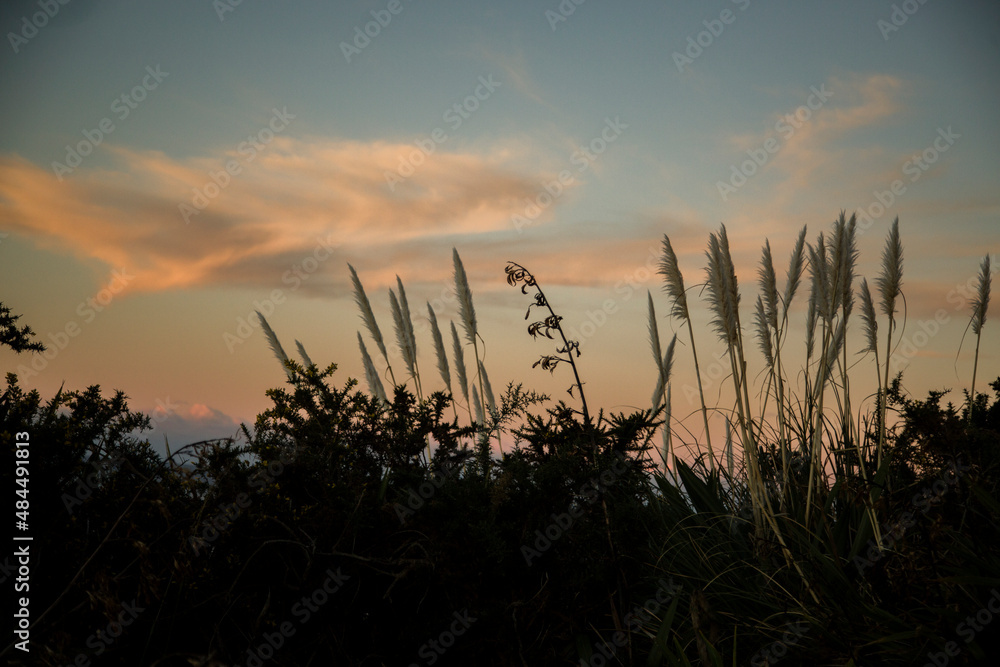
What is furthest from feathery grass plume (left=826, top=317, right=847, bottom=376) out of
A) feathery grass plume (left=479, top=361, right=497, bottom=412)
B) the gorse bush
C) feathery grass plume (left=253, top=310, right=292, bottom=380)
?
feathery grass plume (left=253, top=310, right=292, bottom=380)

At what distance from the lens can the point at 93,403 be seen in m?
3.02

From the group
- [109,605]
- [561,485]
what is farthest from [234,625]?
[561,485]

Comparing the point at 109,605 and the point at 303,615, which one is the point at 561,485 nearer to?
the point at 303,615

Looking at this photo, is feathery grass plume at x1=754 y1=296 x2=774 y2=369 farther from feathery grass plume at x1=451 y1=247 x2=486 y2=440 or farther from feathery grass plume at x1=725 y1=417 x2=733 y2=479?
feathery grass plume at x1=451 y1=247 x2=486 y2=440

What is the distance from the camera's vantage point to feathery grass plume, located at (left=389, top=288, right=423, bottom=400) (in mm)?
4930

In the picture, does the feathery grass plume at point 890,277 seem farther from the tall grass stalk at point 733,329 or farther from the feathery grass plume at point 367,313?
the feathery grass plume at point 367,313

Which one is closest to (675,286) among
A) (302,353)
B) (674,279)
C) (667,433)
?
(674,279)

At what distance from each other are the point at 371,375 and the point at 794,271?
9.74 ft

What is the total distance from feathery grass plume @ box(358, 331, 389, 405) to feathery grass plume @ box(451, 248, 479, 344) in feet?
2.50

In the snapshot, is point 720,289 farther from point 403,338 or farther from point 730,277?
point 403,338

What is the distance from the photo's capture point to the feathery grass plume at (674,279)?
342 cm

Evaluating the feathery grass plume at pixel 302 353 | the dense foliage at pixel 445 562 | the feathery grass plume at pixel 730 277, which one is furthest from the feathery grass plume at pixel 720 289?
the feathery grass plume at pixel 302 353

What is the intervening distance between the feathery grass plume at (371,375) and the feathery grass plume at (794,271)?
2.70m

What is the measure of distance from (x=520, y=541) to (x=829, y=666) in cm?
125
